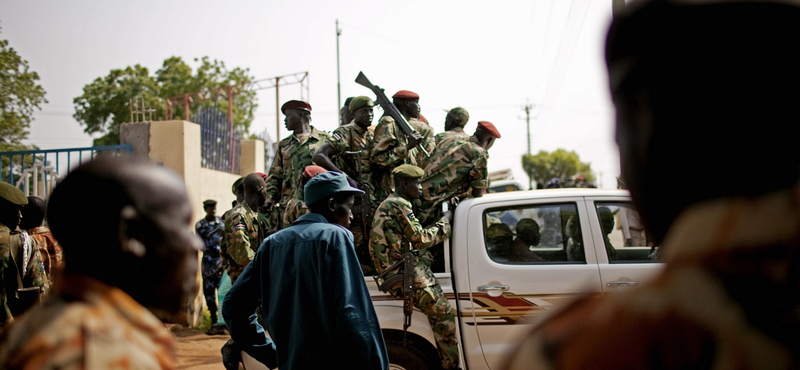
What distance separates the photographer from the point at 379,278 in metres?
5.20

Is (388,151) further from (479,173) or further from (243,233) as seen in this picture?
(243,233)

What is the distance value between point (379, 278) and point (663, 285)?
429 centimetres

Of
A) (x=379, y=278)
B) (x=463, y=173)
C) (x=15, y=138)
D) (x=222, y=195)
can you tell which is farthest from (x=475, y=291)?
(x=15, y=138)

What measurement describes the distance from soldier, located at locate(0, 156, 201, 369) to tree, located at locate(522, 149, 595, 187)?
84.6 m

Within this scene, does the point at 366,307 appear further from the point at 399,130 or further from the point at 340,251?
the point at 399,130

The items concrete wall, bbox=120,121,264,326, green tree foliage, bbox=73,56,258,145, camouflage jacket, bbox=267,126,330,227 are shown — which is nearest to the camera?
camouflage jacket, bbox=267,126,330,227

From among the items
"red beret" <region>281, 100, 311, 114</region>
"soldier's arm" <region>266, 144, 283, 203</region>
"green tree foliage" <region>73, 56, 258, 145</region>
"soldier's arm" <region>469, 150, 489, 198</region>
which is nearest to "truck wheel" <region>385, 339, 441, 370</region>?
"soldier's arm" <region>469, 150, 489, 198</region>

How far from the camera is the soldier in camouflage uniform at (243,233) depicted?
6203 millimetres

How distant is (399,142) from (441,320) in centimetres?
218

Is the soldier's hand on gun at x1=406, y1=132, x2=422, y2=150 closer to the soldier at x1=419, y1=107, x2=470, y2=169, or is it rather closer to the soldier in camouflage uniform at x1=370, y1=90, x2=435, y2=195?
the soldier in camouflage uniform at x1=370, y1=90, x2=435, y2=195

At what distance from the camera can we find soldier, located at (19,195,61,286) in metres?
5.42

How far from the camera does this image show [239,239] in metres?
6.22

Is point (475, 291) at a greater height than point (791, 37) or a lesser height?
lesser

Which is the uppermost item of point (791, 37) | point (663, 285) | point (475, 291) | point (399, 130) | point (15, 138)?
point (15, 138)
